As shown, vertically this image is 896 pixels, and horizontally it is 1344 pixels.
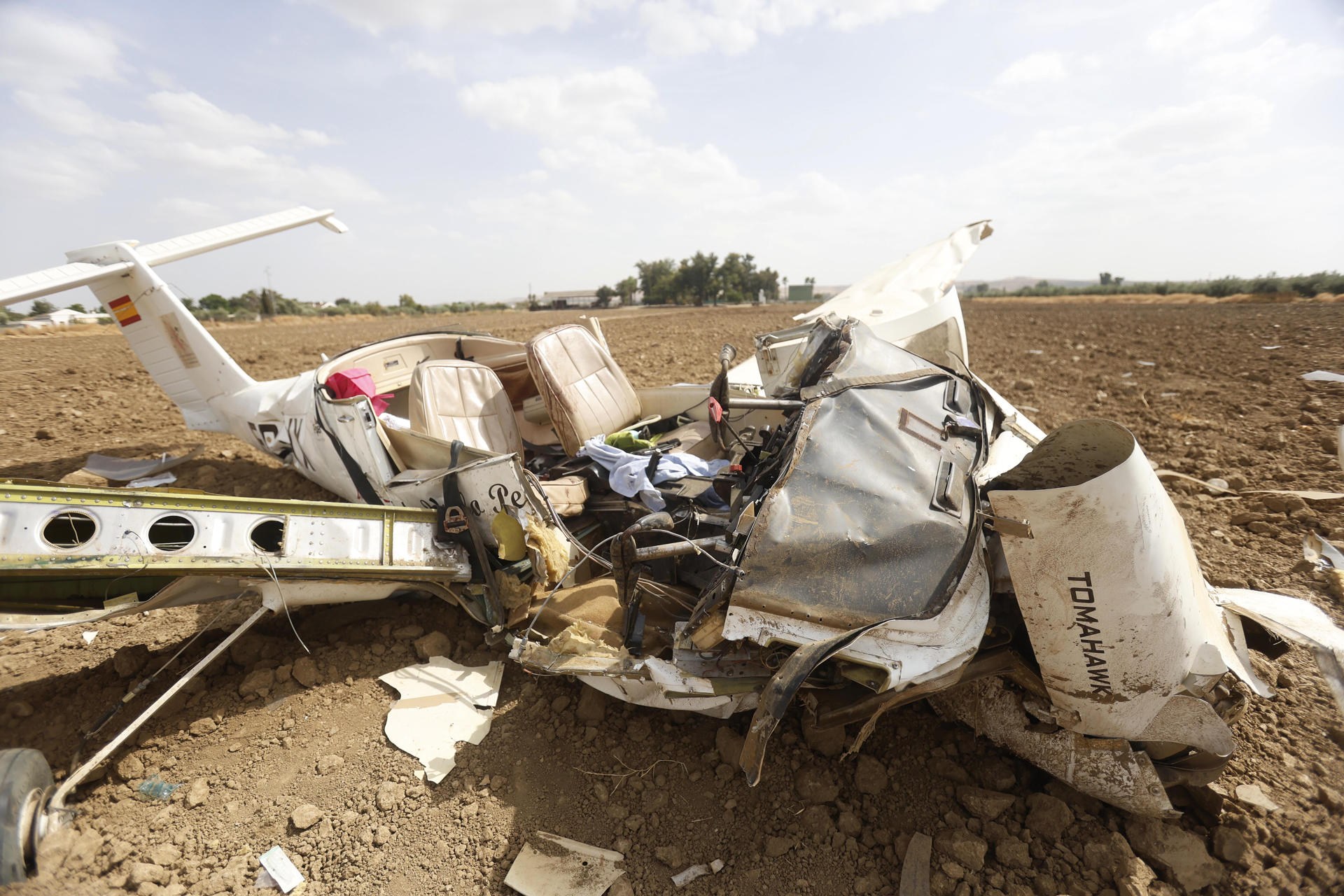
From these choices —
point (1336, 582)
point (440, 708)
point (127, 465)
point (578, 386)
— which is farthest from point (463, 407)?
point (1336, 582)

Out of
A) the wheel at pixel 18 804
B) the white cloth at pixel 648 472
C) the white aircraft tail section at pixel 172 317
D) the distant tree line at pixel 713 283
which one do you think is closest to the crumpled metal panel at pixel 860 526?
the white cloth at pixel 648 472

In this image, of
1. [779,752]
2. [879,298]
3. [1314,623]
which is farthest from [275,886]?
[879,298]

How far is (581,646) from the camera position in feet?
8.06

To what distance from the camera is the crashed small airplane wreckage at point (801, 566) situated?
1822mm

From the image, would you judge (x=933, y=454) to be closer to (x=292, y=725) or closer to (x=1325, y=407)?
(x=292, y=725)

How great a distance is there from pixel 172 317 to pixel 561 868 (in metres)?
5.45

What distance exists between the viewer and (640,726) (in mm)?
2652

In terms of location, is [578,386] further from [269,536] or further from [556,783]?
[556,783]

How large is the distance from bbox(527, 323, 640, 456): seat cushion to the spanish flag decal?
12.2ft

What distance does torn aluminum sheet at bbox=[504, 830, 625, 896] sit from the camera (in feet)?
6.75

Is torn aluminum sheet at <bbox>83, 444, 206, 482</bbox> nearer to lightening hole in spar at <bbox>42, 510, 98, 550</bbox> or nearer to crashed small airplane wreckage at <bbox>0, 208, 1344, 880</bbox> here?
crashed small airplane wreckage at <bbox>0, 208, 1344, 880</bbox>

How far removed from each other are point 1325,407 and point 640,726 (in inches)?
296

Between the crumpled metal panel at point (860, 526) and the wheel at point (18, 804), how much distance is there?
256 centimetres

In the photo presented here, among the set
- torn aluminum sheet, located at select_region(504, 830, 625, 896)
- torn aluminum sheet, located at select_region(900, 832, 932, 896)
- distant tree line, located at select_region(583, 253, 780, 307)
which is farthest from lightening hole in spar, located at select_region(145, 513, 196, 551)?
distant tree line, located at select_region(583, 253, 780, 307)
